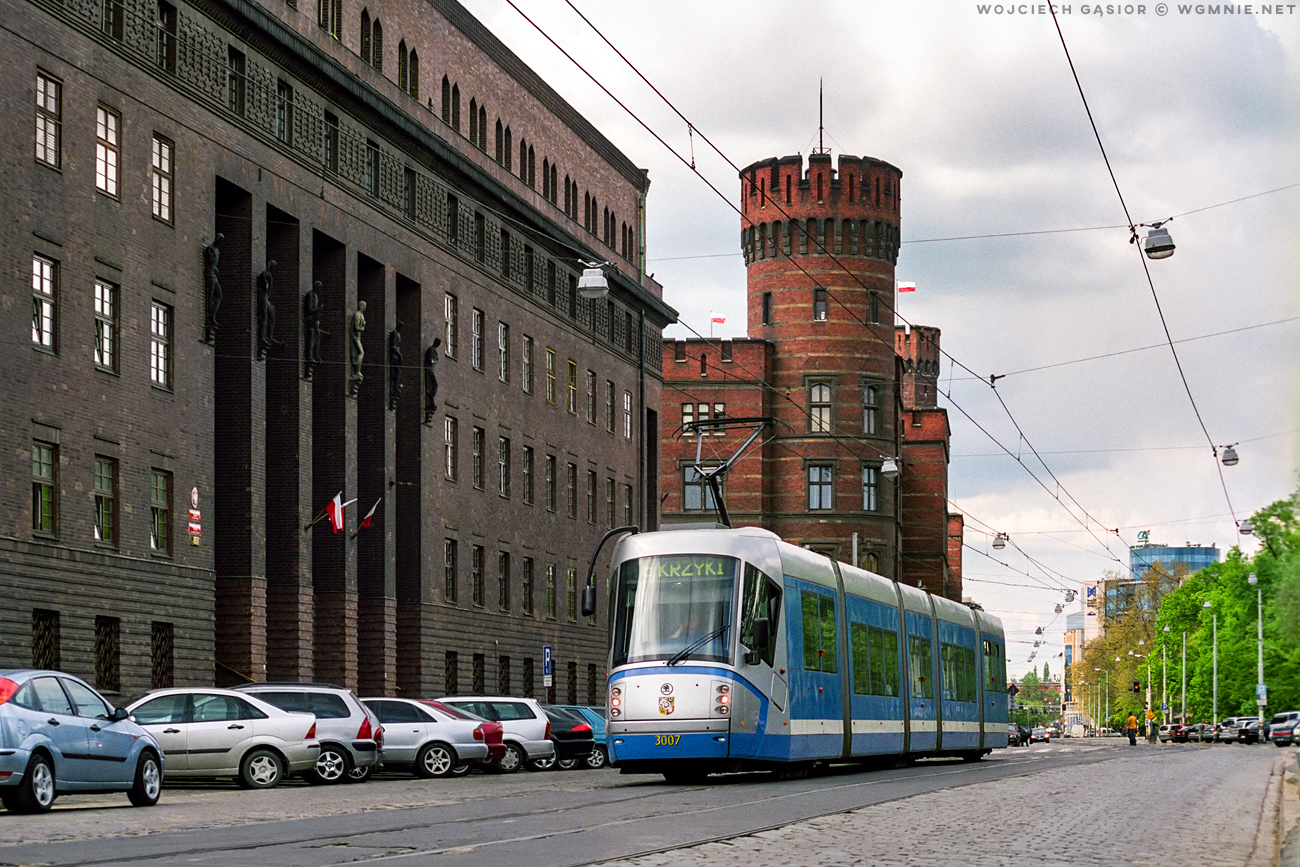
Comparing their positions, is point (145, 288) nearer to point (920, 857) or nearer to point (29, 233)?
point (29, 233)

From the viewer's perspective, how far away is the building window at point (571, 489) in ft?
205

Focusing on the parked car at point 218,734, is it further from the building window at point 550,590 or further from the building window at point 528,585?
the building window at point 550,590

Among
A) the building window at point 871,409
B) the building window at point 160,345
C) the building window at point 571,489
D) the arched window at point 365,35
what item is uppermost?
the arched window at point 365,35

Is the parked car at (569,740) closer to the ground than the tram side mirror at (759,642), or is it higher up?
closer to the ground

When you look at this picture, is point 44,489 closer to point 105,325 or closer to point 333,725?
point 105,325

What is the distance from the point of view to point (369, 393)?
4816 cm

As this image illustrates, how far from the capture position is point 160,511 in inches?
1449

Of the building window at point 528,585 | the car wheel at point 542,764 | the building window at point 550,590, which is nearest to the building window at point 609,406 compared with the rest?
the building window at point 550,590

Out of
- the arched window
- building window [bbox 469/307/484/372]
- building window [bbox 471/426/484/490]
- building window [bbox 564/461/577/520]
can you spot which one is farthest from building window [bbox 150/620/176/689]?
building window [bbox 564/461/577/520]

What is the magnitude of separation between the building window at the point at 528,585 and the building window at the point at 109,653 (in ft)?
78.7

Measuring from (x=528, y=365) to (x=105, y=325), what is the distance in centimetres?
2451

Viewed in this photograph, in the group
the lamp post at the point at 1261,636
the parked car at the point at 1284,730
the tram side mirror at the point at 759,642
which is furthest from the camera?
the lamp post at the point at 1261,636

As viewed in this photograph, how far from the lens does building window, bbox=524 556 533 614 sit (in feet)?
191

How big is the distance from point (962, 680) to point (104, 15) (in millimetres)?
20774
